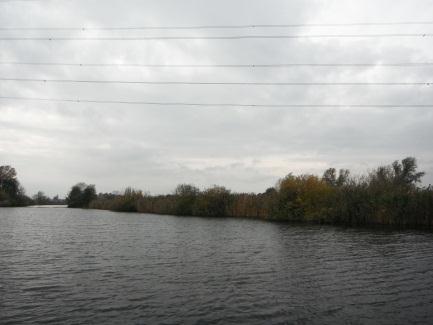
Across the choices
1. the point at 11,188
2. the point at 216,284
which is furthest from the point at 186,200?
the point at 11,188

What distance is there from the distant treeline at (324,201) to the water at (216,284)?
77.3ft

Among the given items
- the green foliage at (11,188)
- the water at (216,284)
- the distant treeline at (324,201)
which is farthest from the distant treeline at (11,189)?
the water at (216,284)

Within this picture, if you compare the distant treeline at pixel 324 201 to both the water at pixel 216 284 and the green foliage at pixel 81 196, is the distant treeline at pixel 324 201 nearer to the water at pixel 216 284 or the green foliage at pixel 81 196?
the water at pixel 216 284

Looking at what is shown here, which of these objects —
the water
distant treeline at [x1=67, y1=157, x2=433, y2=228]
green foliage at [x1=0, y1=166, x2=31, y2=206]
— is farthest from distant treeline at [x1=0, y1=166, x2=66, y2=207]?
the water

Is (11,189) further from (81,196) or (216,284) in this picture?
(216,284)

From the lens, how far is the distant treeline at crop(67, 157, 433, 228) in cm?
5178

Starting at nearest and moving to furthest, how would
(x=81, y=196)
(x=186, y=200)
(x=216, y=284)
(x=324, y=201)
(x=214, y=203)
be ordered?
(x=216, y=284)
(x=324, y=201)
(x=214, y=203)
(x=186, y=200)
(x=81, y=196)

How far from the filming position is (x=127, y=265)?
2238cm

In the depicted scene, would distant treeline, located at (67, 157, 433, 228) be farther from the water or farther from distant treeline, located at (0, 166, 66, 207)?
distant treeline, located at (0, 166, 66, 207)

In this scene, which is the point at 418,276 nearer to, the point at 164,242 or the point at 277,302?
the point at 277,302

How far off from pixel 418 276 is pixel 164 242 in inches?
801

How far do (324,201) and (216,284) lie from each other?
160ft

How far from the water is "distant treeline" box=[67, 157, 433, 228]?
2355cm

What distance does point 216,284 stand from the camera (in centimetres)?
1772
